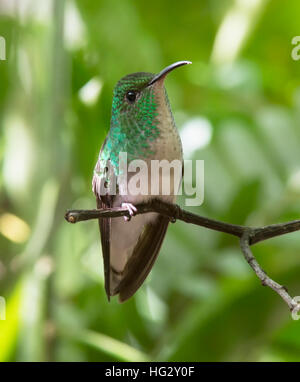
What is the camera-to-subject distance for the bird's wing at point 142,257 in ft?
2.36

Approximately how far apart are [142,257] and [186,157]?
633 mm

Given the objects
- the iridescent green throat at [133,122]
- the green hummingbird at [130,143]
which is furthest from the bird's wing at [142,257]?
the iridescent green throat at [133,122]

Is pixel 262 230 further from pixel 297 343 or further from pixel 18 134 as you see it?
pixel 297 343

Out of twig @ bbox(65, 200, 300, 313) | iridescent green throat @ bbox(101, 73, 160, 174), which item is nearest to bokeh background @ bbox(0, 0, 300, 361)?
iridescent green throat @ bbox(101, 73, 160, 174)

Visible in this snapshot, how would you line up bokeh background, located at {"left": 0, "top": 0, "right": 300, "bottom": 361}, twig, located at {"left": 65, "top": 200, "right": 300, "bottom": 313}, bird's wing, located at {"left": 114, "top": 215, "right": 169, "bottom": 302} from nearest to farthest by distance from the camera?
twig, located at {"left": 65, "top": 200, "right": 300, "bottom": 313}, bird's wing, located at {"left": 114, "top": 215, "right": 169, "bottom": 302}, bokeh background, located at {"left": 0, "top": 0, "right": 300, "bottom": 361}

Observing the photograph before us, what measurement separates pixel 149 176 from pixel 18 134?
Answer: 22.6 inches

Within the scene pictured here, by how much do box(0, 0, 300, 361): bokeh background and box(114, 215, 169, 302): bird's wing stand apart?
10cm

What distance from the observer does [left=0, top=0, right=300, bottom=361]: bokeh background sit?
979 mm

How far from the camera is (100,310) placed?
1.34 m

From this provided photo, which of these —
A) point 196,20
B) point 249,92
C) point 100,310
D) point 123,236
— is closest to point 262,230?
point 123,236

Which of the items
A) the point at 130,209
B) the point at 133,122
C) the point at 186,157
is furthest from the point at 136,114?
the point at 186,157

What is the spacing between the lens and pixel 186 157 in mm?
1391

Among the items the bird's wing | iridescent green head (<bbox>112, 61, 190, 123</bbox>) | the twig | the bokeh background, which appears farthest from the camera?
the bokeh background

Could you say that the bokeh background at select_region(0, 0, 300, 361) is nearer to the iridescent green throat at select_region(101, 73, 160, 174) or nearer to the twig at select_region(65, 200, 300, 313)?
the iridescent green throat at select_region(101, 73, 160, 174)
